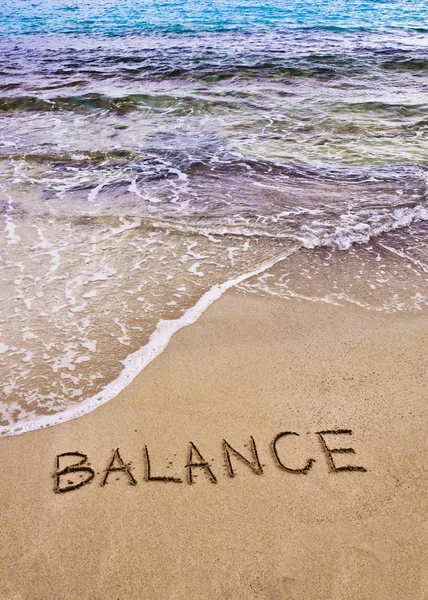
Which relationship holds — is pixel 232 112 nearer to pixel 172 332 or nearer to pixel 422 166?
pixel 422 166

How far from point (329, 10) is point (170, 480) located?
25.4 metres

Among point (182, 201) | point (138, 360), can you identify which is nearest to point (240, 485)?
point (138, 360)

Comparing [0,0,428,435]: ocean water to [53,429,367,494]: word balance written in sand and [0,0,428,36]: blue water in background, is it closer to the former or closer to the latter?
[53,429,367,494]: word balance written in sand

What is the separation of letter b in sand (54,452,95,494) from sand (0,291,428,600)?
3 cm

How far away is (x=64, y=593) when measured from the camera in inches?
82.2

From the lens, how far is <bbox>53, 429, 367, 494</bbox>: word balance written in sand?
2533mm

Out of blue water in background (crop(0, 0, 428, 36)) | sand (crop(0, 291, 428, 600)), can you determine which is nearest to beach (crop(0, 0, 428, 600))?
sand (crop(0, 291, 428, 600))

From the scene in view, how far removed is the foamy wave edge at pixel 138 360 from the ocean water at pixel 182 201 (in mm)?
15

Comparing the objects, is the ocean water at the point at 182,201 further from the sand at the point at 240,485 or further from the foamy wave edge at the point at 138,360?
the sand at the point at 240,485

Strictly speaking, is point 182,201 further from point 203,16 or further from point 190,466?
point 203,16

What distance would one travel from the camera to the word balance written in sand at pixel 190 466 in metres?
2.53

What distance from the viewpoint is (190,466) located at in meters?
2.60

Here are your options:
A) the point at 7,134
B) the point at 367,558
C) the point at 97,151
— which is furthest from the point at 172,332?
the point at 7,134

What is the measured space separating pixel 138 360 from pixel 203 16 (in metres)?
22.0
